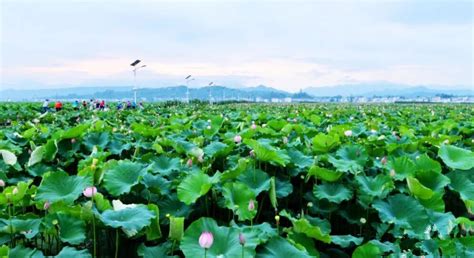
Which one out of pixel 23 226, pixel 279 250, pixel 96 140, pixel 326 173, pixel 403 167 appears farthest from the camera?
pixel 96 140

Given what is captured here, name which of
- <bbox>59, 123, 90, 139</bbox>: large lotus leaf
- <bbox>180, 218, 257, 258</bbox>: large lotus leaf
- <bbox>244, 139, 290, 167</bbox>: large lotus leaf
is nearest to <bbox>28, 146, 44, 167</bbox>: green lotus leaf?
<bbox>59, 123, 90, 139</bbox>: large lotus leaf

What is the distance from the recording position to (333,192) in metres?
2.41

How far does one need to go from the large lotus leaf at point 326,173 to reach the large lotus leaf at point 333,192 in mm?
35

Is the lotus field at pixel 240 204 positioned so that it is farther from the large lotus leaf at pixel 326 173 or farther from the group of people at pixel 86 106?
the group of people at pixel 86 106

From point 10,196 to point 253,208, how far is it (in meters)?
1.13

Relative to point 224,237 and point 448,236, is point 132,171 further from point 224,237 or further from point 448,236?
point 448,236

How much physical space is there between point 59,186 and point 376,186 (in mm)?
1605

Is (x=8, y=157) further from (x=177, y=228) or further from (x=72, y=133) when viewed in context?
(x=177, y=228)

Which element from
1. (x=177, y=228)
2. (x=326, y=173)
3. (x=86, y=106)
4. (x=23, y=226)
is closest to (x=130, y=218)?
(x=177, y=228)

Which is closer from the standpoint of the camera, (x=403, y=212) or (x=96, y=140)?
(x=403, y=212)

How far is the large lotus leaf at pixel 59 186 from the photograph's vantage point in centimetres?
214

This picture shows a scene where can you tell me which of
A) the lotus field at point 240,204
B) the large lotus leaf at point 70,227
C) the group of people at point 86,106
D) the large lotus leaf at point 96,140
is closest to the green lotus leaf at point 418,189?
the lotus field at point 240,204

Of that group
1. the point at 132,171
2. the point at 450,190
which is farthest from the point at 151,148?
the point at 450,190

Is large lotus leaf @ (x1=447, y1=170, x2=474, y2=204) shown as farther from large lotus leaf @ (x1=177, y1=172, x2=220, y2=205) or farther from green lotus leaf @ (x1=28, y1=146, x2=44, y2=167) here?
green lotus leaf @ (x1=28, y1=146, x2=44, y2=167)
